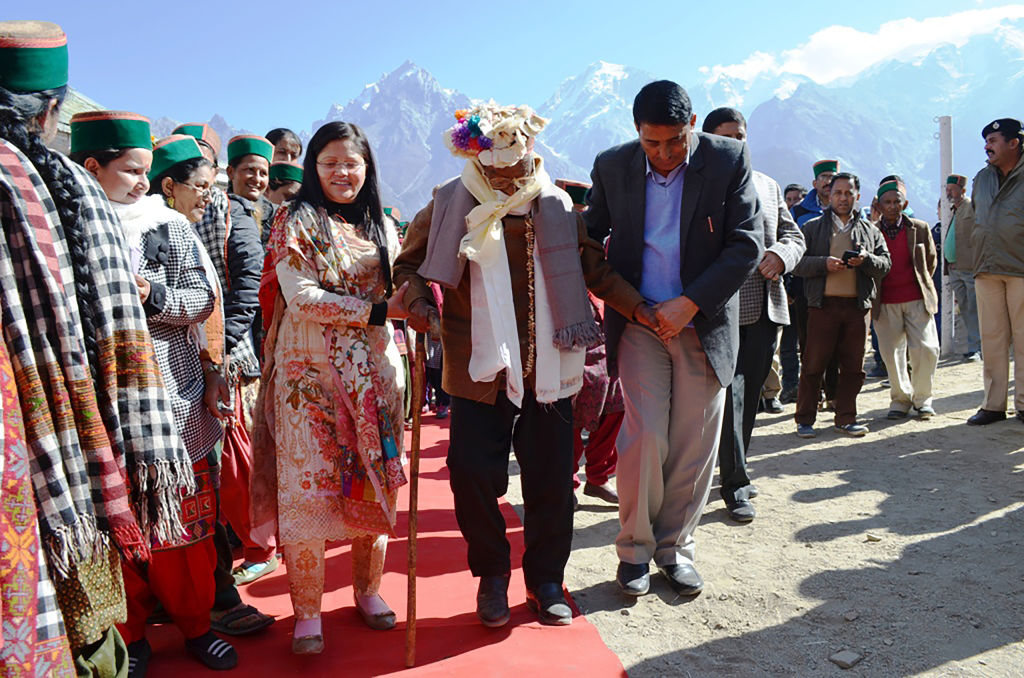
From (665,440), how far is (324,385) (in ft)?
4.86

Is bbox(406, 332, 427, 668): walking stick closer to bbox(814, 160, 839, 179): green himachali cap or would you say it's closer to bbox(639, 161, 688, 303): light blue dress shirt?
bbox(639, 161, 688, 303): light blue dress shirt

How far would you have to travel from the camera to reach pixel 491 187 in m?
2.96

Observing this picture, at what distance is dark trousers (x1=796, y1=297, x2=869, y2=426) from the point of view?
20.1ft

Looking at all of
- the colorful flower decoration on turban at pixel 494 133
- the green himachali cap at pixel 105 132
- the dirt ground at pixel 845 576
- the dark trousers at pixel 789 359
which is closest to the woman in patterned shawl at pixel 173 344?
the green himachali cap at pixel 105 132

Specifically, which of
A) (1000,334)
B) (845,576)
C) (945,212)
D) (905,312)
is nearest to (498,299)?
(845,576)

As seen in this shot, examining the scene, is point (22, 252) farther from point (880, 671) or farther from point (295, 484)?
point (880, 671)

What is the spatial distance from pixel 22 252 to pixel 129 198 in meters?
1.04

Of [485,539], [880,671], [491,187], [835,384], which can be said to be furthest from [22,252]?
[835,384]

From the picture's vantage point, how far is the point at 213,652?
107 inches

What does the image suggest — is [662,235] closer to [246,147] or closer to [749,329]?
[749,329]

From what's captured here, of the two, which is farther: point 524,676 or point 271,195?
point 271,195

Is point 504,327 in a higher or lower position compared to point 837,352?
higher

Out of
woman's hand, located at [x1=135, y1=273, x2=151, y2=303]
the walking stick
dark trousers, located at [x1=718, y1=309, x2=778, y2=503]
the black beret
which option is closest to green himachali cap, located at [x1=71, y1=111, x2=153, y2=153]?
woman's hand, located at [x1=135, y1=273, x2=151, y2=303]

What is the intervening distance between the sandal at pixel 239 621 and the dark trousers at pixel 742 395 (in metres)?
2.55
